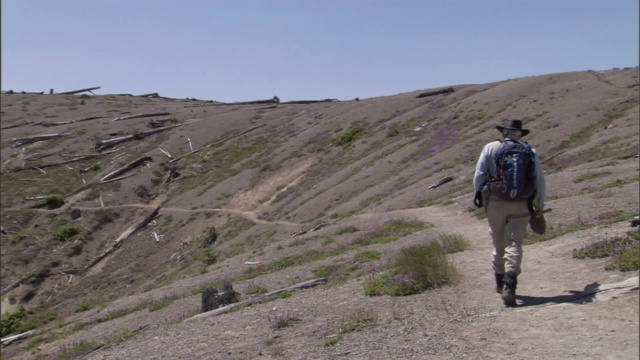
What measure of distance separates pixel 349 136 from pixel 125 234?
2025 cm

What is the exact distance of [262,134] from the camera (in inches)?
2306

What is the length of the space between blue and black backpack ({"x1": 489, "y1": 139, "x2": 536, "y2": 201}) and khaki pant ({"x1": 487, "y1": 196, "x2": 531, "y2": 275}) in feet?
0.50

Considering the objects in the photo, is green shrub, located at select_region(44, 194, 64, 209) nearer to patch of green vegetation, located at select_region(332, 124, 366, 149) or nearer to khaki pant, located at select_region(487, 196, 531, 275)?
patch of green vegetation, located at select_region(332, 124, 366, 149)

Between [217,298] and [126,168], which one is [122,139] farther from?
[217,298]

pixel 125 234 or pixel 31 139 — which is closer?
pixel 125 234

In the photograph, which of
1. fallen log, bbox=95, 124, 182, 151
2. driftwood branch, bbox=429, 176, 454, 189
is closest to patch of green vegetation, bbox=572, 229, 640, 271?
driftwood branch, bbox=429, 176, 454, 189

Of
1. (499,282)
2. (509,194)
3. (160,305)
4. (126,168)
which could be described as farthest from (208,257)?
(126,168)

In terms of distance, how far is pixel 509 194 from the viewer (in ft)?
25.2

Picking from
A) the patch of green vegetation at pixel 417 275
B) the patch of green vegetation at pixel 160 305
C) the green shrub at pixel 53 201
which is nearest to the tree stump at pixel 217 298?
the patch of green vegetation at pixel 417 275

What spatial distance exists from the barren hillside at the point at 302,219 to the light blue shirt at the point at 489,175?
52.6 inches

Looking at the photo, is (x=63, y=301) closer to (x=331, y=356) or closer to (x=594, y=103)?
(x=331, y=356)

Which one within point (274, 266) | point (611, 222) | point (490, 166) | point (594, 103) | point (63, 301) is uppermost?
point (594, 103)

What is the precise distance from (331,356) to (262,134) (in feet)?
171

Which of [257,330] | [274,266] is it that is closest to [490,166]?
[257,330]
